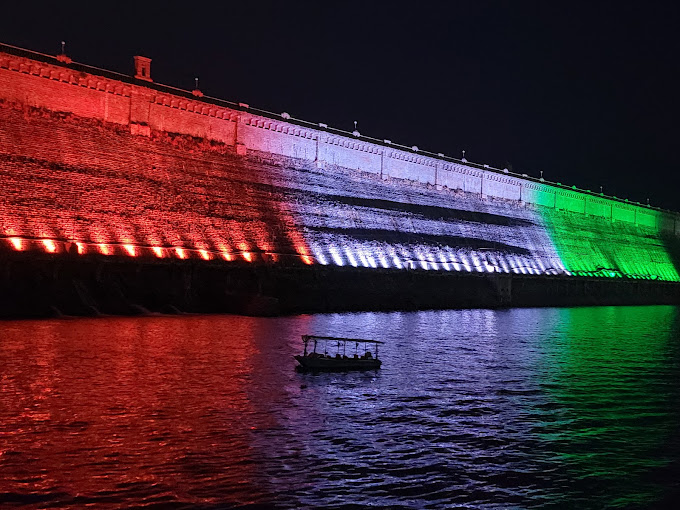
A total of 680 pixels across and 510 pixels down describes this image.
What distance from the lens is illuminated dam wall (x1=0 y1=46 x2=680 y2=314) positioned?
36406mm

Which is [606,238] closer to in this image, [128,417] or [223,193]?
[223,193]

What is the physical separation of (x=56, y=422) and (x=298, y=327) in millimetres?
20595

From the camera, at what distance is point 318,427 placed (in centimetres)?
1431

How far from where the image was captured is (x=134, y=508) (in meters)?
9.50

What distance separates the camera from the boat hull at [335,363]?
21.2 metres

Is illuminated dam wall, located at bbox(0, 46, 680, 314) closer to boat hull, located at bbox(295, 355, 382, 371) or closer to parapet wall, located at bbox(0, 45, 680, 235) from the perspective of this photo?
parapet wall, located at bbox(0, 45, 680, 235)

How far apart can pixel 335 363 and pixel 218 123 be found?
29.8 m

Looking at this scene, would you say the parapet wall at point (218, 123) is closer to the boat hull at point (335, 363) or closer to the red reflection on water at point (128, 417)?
the red reflection on water at point (128, 417)

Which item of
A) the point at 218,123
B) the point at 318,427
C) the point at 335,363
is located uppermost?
the point at 218,123

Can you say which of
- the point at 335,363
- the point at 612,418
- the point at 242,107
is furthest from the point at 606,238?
the point at 612,418

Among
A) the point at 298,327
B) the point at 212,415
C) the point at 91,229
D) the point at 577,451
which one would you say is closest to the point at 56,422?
the point at 212,415

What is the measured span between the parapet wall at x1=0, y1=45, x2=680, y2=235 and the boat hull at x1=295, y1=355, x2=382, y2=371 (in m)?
24.6

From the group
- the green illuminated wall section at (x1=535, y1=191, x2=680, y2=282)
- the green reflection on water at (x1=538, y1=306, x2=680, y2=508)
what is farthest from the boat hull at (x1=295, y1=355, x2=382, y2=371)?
the green illuminated wall section at (x1=535, y1=191, x2=680, y2=282)

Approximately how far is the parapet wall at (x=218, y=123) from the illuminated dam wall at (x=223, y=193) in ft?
0.28
